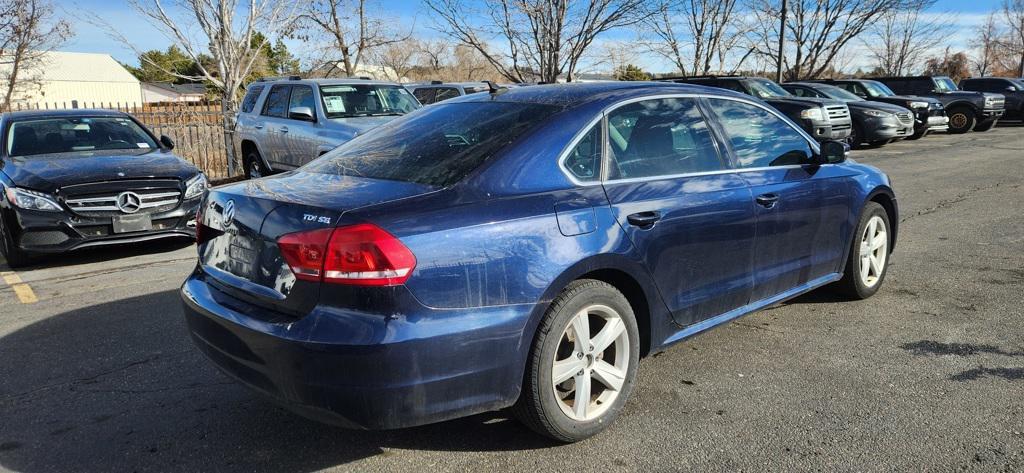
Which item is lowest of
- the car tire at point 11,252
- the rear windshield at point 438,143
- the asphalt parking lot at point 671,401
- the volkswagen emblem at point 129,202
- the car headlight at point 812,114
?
the asphalt parking lot at point 671,401

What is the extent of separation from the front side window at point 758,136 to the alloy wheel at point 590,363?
1402mm

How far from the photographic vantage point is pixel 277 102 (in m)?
11.3

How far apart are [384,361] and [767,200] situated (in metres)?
2.45

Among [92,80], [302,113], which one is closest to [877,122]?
[302,113]

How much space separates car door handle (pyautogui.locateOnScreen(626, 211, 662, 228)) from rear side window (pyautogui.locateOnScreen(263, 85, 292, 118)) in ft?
28.5

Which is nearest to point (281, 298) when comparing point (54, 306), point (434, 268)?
point (434, 268)

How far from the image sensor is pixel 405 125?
3973 mm

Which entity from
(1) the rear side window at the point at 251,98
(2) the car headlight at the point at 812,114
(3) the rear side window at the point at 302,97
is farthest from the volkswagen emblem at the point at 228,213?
(2) the car headlight at the point at 812,114

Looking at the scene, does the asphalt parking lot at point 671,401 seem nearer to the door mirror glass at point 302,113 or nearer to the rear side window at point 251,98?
the door mirror glass at point 302,113

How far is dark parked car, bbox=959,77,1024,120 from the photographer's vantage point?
26.1 meters

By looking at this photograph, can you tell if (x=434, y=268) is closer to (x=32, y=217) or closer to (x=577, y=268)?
(x=577, y=268)

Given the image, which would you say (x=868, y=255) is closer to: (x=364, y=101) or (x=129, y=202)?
(x=129, y=202)

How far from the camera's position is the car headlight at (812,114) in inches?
623

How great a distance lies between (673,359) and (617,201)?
130 cm
